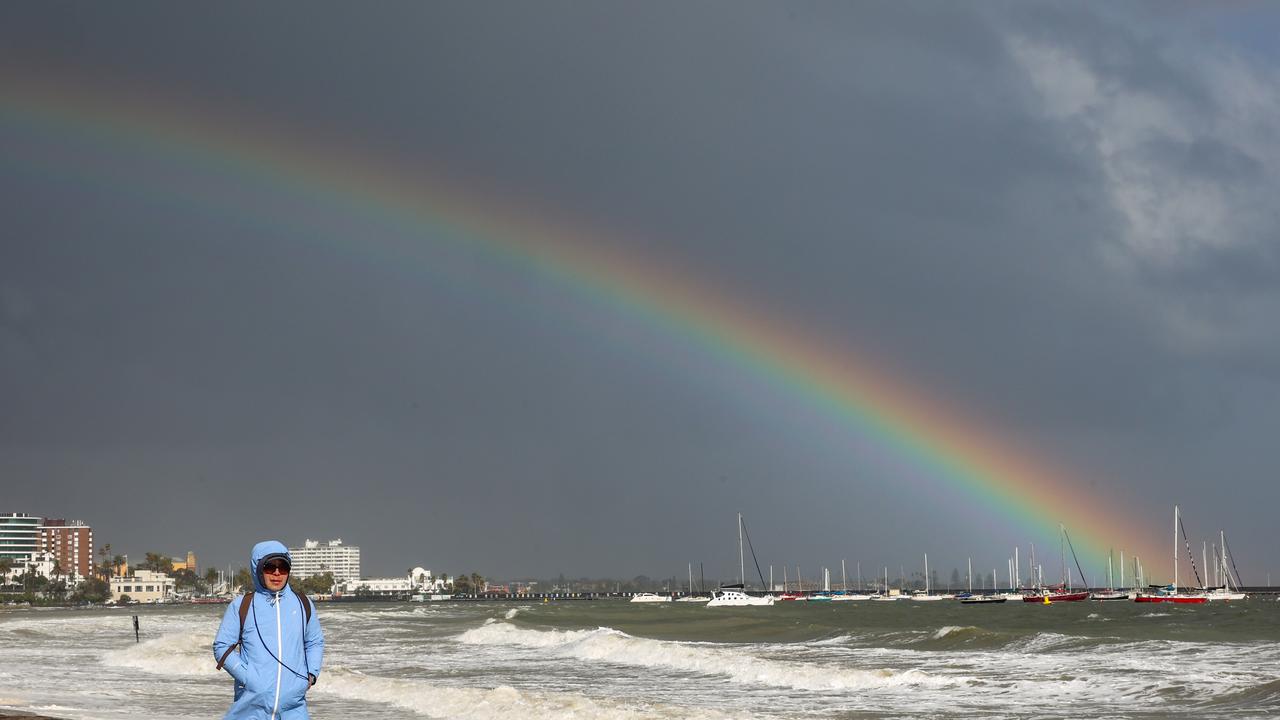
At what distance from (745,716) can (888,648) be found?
29137mm

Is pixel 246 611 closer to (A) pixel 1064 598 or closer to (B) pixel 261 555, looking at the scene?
(B) pixel 261 555

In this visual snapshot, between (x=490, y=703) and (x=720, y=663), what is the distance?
16.1 metres

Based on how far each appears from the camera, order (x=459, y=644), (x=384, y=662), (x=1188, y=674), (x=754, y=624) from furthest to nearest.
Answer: (x=754, y=624)
(x=459, y=644)
(x=384, y=662)
(x=1188, y=674)

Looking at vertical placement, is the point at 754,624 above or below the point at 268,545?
below

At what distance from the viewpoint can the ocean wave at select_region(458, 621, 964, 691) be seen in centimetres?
3319

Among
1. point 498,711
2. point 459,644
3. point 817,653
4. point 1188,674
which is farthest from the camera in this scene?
point 459,644

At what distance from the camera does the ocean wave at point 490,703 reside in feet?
76.4

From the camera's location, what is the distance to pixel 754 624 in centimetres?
8144

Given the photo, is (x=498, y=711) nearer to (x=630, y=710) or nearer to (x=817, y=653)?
(x=630, y=710)

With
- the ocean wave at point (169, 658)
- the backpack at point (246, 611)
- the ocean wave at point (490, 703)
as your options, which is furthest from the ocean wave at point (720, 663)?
the backpack at point (246, 611)

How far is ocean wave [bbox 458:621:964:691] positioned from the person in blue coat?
25.5 meters

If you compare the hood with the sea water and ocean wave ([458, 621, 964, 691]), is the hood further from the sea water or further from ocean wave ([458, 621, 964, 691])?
ocean wave ([458, 621, 964, 691])

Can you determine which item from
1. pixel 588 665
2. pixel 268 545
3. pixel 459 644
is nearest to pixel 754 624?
pixel 459 644

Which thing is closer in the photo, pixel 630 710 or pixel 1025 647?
pixel 630 710
